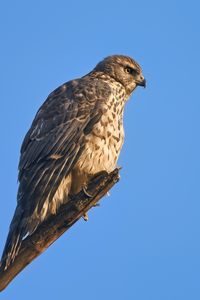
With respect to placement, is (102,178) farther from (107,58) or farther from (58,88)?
(107,58)

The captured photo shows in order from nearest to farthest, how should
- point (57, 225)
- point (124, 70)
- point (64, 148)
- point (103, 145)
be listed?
point (57, 225)
point (64, 148)
point (103, 145)
point (124, 70)

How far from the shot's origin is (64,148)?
8.01 meters

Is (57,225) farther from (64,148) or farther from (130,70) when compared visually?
(130,70)

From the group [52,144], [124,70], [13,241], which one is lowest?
[13,241]

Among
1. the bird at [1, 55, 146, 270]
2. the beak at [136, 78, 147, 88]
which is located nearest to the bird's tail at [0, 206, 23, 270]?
the bird at [1, 55, 146, 270]

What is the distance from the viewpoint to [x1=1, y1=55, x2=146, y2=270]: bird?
24.6ft

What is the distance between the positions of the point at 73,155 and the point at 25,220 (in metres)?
1.04

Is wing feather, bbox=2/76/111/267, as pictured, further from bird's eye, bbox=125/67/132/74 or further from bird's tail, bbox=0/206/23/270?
bird's eye, bbox=125/67/132/74

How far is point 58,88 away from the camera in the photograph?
9.13 meters

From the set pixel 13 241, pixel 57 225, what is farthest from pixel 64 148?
pixel 13 241

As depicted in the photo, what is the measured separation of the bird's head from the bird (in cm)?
58

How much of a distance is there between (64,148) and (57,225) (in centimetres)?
125

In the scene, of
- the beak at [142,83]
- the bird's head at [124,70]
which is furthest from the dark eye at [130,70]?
the beak at [142,83]

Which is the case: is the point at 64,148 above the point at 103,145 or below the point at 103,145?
below
